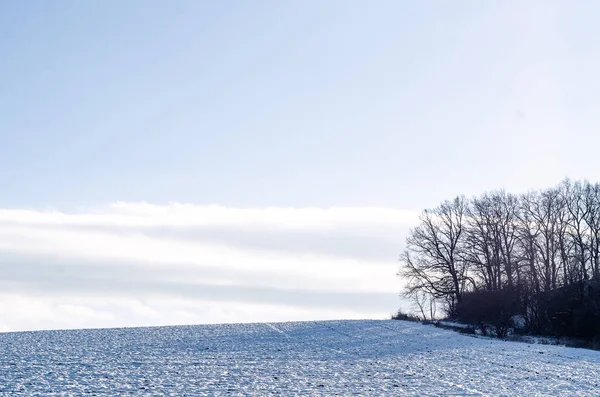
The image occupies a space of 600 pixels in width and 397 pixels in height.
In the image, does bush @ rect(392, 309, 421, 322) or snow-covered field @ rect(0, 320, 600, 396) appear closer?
snow-covered field @ rect(0, 320, 600, 396)

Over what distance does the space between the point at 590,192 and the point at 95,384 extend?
197 ft

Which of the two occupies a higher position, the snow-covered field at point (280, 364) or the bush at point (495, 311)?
the bush at point (495, 311)

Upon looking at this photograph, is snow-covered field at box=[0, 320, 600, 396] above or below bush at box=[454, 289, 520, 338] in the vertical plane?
below

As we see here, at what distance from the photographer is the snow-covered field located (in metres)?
21.0

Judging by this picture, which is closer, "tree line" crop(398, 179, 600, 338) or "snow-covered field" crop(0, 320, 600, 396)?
"snow-covered field" crop(0, 320, 600, 396)

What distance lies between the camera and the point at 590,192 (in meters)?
70.9

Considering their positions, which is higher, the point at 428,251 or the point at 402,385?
the point at 428,251

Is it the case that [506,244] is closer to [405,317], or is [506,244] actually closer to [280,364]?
[405,317]

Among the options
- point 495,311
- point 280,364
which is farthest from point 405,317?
point 280,364

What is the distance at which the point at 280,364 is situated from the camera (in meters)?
27.4

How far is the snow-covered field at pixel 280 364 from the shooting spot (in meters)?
21.0

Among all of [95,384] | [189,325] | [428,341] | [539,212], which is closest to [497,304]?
[428,341]

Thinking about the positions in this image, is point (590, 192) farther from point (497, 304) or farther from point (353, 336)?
point (353, 336)

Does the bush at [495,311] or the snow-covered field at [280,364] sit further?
the bush at [495,311]
